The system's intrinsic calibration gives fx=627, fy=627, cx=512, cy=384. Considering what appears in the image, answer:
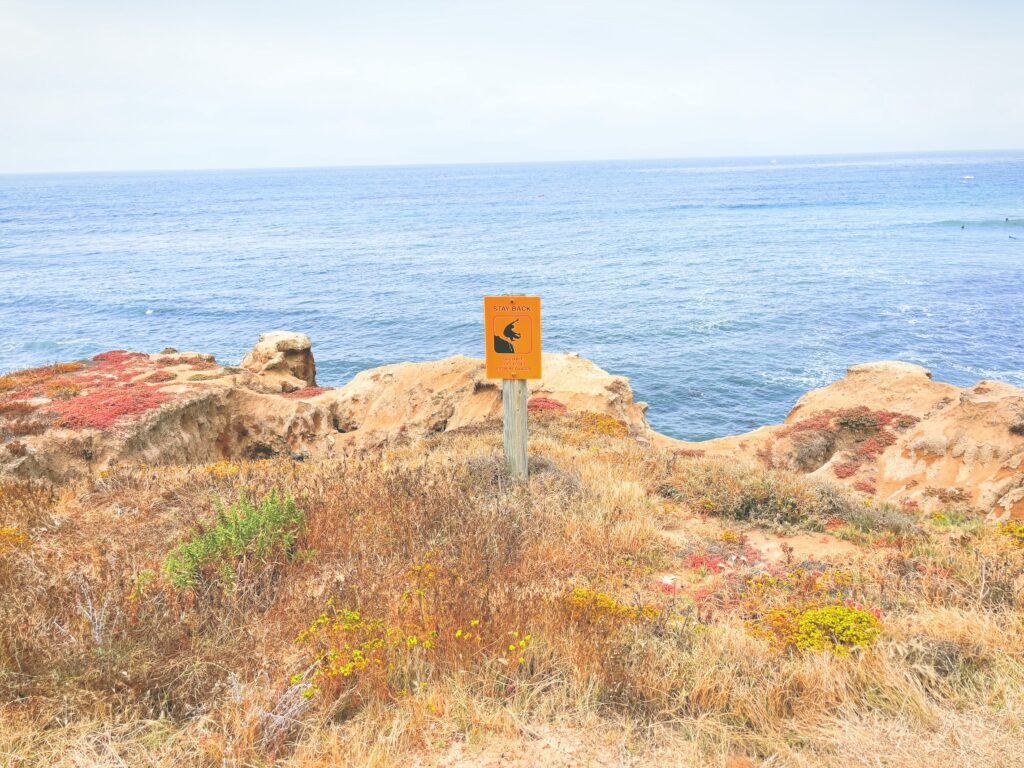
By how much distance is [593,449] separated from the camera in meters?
11.5

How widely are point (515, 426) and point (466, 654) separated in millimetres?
4192

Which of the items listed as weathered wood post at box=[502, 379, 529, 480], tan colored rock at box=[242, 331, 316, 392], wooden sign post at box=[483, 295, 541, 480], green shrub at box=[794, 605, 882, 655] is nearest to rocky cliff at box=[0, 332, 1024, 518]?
tan colored rock at box=[242, 331, 316, 392]

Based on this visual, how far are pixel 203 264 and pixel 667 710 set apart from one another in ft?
198

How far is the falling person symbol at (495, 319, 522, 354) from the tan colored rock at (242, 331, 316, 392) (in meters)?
14.1

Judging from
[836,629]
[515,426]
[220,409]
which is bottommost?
[220,409]

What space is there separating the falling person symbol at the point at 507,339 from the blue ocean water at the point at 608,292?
53.6 ft

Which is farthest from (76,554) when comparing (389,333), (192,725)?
(389,333)

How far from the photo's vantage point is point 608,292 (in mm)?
41969

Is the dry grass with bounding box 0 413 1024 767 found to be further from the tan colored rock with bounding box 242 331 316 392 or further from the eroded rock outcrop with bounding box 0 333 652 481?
the tan colored rock with bounding box 242 331 316 392

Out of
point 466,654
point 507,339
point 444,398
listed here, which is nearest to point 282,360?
point 444,398

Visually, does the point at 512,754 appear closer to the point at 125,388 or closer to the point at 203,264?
the point at 125,388

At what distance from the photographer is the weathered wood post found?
8180 millimetres

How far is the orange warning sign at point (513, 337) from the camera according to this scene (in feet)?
25.6

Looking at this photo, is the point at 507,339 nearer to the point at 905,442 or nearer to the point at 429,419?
the point at 429,419
